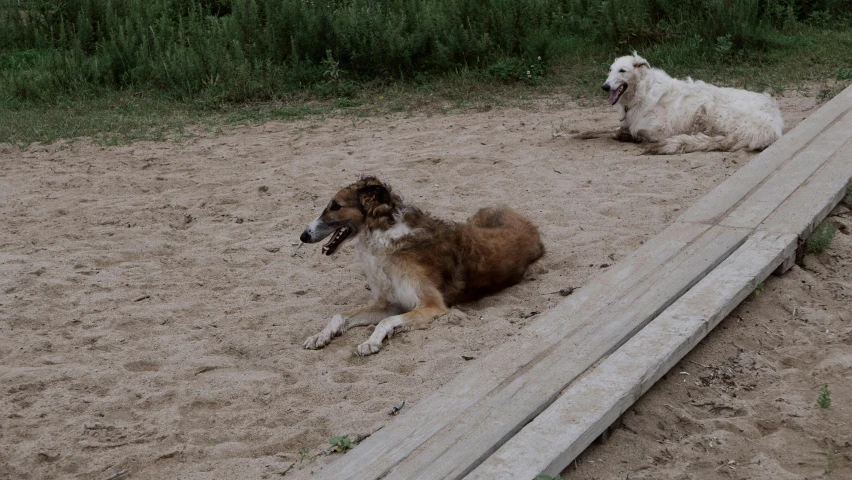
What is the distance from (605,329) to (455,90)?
708 centimetres

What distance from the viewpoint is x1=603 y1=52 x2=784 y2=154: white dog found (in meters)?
8.35

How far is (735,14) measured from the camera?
38.8 feet

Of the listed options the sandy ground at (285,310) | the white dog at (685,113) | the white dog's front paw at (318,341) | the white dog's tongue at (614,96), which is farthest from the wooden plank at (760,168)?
→ the white dog's front paw at (318,341)

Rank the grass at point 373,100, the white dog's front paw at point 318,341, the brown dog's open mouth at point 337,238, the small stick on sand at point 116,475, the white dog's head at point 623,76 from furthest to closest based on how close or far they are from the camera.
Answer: the grass at point 373,100
the white dog's head at point 623,76
the brown dog's open mouth at point 337,238
the white dog's front paw at point 318,341
the small stick on sand at point 116,475

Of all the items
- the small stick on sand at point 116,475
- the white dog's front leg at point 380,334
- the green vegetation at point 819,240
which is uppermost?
the green vegetation at point 819,240

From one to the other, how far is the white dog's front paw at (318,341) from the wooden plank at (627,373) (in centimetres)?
174

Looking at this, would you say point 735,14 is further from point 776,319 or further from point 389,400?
point 389,400

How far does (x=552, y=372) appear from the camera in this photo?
3.98 m

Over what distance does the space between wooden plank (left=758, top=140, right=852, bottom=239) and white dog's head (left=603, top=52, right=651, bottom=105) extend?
9.83 ft

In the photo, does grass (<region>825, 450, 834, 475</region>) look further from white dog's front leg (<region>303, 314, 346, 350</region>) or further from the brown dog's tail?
white dog's front leg (<region>303, 314, 346, 350</region>)

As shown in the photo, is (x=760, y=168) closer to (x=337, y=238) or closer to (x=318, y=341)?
(x=337, y=238)

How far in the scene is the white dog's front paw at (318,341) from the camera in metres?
5.12

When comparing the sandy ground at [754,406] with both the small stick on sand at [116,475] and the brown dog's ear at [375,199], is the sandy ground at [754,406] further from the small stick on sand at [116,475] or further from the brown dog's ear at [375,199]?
the brown dog's ear at [375,199]

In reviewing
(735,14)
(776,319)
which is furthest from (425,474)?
(735,14)
